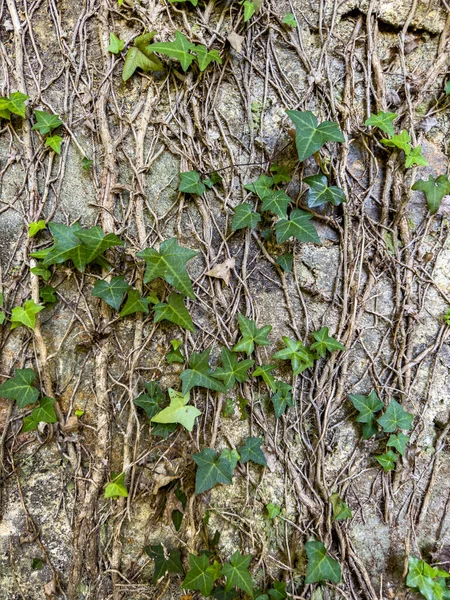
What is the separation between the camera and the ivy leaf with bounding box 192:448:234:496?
159cm

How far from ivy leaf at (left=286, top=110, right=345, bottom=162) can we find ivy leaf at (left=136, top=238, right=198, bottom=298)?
685mm

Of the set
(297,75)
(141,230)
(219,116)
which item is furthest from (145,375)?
(297,75)

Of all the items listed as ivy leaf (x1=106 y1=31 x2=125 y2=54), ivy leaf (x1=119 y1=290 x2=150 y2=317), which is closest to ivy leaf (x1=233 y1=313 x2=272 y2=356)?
ivy leaf (x1=119 y1=290 x2=150 y2=317)

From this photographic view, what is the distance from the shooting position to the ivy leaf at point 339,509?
1.69 meters

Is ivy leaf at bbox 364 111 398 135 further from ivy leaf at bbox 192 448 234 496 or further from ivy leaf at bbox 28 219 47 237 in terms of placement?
ivy leaf at bbox 192 448 234 496

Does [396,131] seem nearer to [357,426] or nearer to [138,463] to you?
→ [357,426]

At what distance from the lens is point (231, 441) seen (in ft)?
5.73

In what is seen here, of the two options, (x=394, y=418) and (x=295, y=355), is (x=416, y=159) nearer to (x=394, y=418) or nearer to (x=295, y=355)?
(x=295, y=355)

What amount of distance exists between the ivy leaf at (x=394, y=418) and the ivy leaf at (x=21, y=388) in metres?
1.57

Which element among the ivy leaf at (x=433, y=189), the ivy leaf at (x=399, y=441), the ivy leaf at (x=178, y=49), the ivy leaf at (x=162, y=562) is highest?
the ivy leaf at (x=178, y=49)

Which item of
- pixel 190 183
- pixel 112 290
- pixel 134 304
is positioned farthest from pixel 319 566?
pixel 190 183

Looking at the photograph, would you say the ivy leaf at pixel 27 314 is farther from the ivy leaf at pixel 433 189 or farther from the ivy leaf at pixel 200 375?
the ivy leaf at pixel 433 189

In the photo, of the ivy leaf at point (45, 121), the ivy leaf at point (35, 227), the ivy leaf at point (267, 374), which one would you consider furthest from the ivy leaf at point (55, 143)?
the ivy leaf at point (267, 374)

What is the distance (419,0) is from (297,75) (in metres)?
0.76
